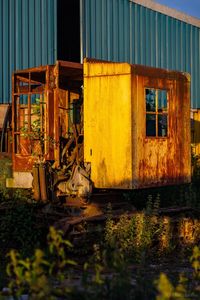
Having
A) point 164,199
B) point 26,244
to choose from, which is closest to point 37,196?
point 26,244

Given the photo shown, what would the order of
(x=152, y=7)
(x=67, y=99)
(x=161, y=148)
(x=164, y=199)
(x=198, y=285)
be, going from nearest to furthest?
(x=198, y=285), (x=161, y=148), (x=67, y=99), (x=164, y=199), (x=152, y=7)

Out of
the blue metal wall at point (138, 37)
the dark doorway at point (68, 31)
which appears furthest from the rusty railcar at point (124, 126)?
the dark doorway at point (68, 31)

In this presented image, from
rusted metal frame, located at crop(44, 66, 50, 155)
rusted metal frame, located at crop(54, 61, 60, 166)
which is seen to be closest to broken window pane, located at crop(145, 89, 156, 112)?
rusted metal frame, located at crop(54, 61, 60, 166)

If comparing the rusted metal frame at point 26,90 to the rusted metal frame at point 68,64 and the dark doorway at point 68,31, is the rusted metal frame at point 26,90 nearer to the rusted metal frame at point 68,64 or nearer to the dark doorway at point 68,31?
the rusted metal frame at point 68,64

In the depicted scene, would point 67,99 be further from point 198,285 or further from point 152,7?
point 152,7

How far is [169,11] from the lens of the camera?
20562 mm

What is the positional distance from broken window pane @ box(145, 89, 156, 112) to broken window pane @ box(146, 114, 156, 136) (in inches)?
4.9

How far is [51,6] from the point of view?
1694 centimetres

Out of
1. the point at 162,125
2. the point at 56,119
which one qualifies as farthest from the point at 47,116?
the point at 162,125

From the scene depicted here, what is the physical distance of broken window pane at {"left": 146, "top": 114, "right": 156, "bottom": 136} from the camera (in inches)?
440

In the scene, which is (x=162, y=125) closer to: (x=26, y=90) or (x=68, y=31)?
(x=26, y=90)

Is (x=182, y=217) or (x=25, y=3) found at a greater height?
(x=25, y=3)

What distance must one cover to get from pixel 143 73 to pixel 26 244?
3.56m

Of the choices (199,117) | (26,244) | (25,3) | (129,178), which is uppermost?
(25,3)
